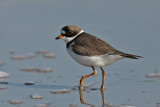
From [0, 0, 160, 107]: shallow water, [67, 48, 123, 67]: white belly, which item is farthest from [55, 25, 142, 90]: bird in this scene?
[0, 0, 160, 107]: shallow water

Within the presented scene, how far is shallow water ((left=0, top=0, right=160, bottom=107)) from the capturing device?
570cm

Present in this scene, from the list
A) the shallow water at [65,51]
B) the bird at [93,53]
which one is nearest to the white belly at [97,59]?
the bird at [93,53]

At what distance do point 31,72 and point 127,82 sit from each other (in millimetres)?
1638

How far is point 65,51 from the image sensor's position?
7.95 metres

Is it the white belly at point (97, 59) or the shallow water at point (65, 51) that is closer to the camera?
the shallow water at point (65, 51)

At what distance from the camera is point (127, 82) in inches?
245

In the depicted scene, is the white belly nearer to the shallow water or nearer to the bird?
the bird

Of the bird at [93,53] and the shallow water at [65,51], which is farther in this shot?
the bird at [93,53]

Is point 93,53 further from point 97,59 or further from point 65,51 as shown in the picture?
point 65,51

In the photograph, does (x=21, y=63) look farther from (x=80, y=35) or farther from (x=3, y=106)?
(x=3, y=106)

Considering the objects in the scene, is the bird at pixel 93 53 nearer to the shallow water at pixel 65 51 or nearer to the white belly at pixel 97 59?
the white belly at pixel 97 59

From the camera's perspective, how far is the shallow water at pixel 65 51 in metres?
5.70

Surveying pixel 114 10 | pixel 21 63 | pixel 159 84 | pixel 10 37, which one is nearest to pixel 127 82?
pixel 159 84

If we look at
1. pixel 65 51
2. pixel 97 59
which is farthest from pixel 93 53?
pixel 65 51
